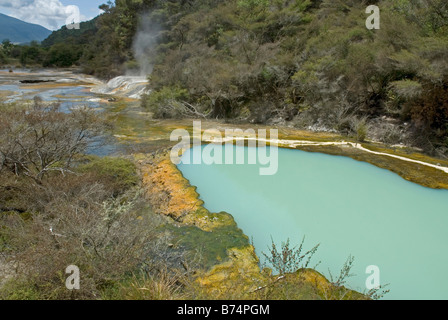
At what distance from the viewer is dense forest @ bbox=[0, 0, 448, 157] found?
28.5 feet

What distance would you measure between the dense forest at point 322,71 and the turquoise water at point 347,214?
11.2 feet

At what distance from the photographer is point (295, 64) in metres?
12.8

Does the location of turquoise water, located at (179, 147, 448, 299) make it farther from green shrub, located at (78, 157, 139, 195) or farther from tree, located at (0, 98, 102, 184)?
tree, located at (0, 98, 102, 184)

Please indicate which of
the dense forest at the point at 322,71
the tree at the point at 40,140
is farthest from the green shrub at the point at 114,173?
the dense forest at the point at 322,71

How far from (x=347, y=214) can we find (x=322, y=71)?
8.04 m

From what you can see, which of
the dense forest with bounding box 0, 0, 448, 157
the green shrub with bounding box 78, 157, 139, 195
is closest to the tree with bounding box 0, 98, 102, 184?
the green shrub with bounding box 78, 157, 139, 195

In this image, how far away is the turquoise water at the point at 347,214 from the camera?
3.80 m

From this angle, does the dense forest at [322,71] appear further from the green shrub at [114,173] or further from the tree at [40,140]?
the tree at [40,140]

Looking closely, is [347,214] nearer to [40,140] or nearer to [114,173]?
[114,173]

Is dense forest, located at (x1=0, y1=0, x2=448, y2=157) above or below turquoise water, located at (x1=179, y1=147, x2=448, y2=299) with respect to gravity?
above

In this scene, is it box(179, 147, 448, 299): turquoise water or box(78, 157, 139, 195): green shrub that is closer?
box(179, 147, 448, 299): turquoise water

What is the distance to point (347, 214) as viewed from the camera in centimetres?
504

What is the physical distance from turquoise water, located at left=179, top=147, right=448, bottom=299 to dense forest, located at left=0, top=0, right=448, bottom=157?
340 centimetres
